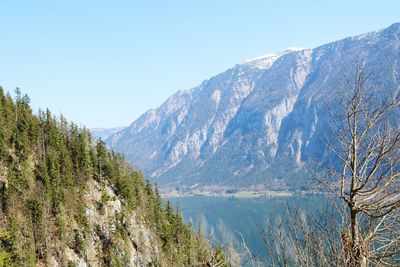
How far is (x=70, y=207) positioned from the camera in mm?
90125

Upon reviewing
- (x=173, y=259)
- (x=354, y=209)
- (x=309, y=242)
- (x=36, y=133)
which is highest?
(x=36, y=133)

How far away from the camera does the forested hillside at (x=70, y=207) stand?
80.1 meters

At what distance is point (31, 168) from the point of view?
299 ft

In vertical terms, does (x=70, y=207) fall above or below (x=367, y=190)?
below

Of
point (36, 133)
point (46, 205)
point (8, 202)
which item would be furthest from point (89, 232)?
point (36, 133)

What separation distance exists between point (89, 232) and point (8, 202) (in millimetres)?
17712

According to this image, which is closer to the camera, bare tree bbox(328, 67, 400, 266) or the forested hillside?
bare tree bbox(328, 67, 400, 266)

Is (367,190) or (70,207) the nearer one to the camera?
(367,190)

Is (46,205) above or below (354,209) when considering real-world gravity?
below

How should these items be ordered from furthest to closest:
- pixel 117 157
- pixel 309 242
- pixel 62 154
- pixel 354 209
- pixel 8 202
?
pixel 117 157 → pixel 62 154 → pixel 8 202 → pixel 309 242 → pixel 354 209

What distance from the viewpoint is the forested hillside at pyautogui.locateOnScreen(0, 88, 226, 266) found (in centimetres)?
8006

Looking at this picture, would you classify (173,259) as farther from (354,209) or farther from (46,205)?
(354,209)

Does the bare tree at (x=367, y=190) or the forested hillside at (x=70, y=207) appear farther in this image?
the forested hillside at (x=70, y=207)

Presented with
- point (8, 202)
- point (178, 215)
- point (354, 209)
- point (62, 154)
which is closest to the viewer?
point (354, 209)
